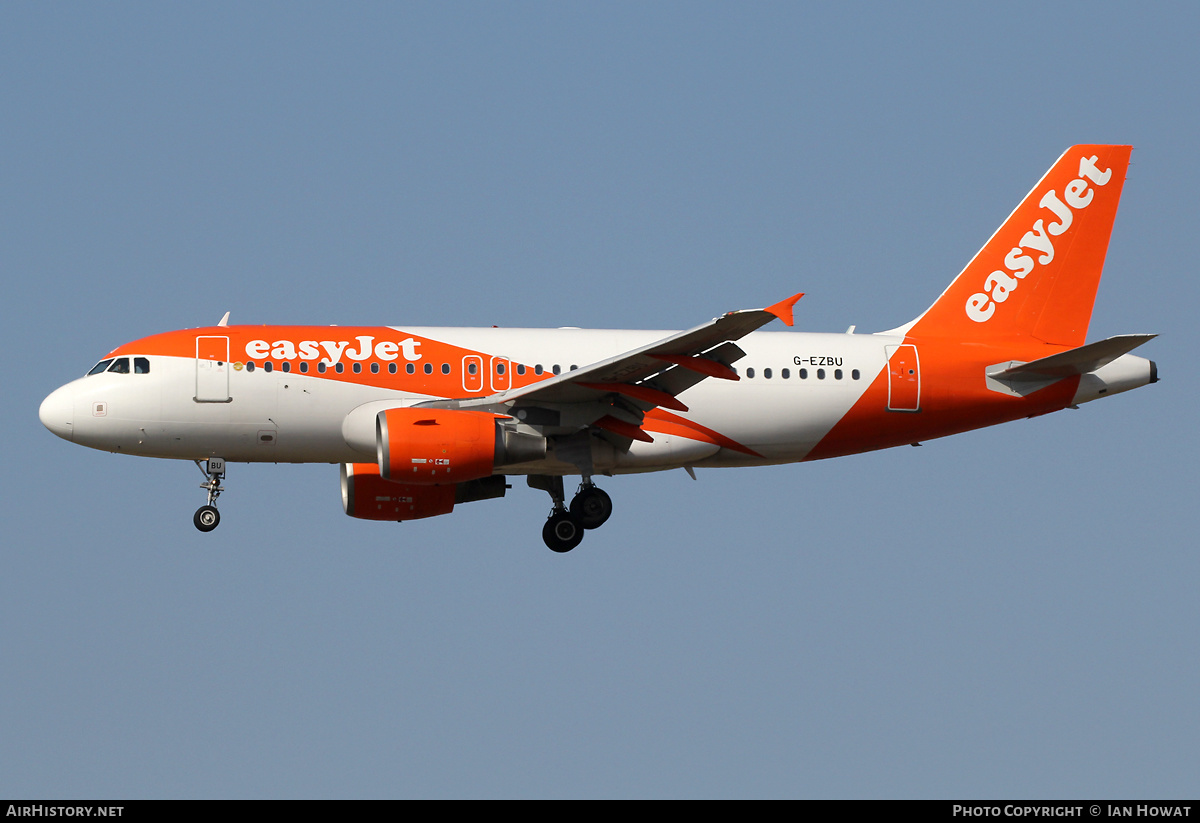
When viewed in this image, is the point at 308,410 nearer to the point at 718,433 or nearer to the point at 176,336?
the point at 176,336

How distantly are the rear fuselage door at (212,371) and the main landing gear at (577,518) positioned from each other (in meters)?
7.40

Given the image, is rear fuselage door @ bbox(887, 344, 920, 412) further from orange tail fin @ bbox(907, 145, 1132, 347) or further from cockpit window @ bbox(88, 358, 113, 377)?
cockpit window @ bbox(88, 358, 113, 377)

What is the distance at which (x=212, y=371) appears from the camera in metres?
32.8

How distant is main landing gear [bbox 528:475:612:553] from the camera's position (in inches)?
1367

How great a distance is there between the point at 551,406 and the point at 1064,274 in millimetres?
12725

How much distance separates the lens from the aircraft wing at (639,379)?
29.7 meters

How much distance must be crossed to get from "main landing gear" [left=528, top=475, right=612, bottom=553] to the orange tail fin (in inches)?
315

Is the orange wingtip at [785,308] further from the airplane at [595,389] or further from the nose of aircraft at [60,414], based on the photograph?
the nose of aircraft at [60,414]

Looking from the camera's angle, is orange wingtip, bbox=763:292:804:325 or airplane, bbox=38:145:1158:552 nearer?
orange wingtip, bbox=763:292:804:325

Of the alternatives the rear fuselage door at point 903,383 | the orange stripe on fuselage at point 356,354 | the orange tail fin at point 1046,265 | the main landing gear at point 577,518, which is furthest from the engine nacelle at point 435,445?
the orange tail fin at point 1046,265

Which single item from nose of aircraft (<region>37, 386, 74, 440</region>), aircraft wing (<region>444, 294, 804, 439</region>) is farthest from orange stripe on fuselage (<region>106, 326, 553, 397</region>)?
nose of aircraft (<region>37, 386, 74, 440</region>)

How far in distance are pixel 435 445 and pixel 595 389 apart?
10.9 ft
